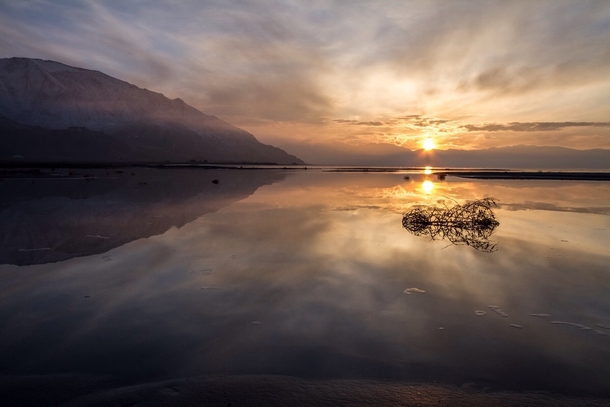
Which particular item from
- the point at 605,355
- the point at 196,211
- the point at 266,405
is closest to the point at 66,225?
the point at 196,211

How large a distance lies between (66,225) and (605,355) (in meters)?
25.8

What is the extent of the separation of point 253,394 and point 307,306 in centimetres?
422

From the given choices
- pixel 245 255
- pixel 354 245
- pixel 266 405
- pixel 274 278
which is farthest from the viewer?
pixel 354 245

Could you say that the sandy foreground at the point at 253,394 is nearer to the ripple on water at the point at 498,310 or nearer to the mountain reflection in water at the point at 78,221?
A: the ripple on water at the point at 498,310

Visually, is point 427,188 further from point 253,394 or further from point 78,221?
point 253,394

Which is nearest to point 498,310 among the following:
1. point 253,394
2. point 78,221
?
point 253,394

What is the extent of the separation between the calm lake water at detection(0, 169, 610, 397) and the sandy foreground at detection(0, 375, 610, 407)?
0.29 metres

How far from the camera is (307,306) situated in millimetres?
10484

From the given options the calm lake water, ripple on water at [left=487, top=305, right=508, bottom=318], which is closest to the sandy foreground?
the calm lake water

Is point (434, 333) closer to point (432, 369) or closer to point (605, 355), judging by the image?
point (432, 369)

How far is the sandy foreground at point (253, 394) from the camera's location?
617 centimetres

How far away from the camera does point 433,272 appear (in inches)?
547

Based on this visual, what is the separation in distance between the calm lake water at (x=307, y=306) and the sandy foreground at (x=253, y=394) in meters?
0.29

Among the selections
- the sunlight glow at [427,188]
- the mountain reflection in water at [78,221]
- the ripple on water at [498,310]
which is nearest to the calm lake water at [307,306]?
the ripple on water at [498,310]
